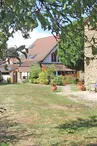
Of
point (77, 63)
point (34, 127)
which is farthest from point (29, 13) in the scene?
point (77, 63)

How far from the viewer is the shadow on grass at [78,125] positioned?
10903mm

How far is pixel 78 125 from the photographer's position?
461 inches

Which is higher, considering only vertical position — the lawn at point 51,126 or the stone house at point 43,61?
the stone house at point 43,61

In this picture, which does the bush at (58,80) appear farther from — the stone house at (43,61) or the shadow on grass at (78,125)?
the shadow on grass at (78,125)

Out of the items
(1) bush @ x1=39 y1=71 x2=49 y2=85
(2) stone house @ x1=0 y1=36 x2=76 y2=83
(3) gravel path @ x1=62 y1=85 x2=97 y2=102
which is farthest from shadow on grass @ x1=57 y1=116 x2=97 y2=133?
(2) stone house @ x1=0 y1=36 x2=76 y2=83

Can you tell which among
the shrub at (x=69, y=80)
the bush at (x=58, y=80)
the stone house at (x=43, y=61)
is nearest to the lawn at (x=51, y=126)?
the bush at (x=58, y=80)

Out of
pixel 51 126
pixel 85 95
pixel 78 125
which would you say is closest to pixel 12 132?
pixel 51 126

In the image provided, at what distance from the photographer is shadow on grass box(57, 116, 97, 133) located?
35.8ft

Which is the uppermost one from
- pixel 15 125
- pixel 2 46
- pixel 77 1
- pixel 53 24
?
pixel 77 1

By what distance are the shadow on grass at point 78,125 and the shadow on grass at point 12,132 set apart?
1305 mm

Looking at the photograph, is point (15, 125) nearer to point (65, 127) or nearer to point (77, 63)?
point (65, 127)

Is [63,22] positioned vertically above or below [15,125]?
above

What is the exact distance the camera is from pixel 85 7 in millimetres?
3023

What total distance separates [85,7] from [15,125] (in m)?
9.17
